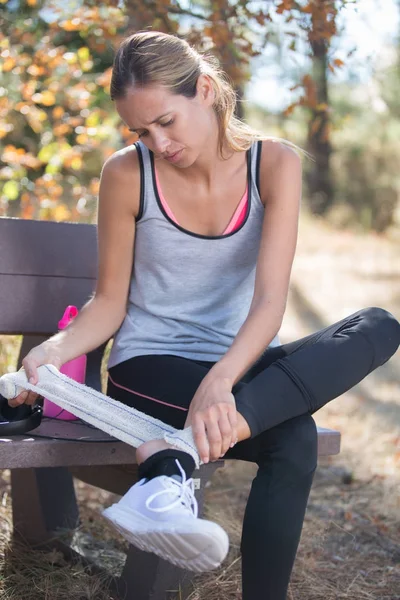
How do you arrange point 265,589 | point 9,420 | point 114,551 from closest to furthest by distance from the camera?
point 265,589, point 9,420, point 114,551

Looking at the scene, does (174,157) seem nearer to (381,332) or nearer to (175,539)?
(381,332)

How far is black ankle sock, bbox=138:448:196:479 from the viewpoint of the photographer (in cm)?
184

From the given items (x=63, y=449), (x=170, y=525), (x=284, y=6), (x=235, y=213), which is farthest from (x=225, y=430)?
(x=284, y=6)

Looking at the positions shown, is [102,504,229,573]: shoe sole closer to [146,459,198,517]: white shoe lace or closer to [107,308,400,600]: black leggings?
[146,459,198,517]: white shoe lace

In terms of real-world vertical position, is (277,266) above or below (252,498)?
above

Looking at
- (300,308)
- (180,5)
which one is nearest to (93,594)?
(180,5)

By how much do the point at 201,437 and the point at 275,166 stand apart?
920 mm

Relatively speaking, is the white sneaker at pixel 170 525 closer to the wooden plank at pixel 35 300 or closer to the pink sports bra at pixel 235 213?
the pink sports bra at pixel 235 213

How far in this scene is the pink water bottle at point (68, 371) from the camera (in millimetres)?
2412

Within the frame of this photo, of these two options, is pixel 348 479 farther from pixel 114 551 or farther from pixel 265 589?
pixel 265 589

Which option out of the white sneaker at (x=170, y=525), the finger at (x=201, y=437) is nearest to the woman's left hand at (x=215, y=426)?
the finger at (x=201, y=437)

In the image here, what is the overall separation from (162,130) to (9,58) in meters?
2.34

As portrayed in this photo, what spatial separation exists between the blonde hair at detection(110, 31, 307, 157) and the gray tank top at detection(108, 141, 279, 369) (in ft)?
0.64

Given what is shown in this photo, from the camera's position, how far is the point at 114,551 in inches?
114
